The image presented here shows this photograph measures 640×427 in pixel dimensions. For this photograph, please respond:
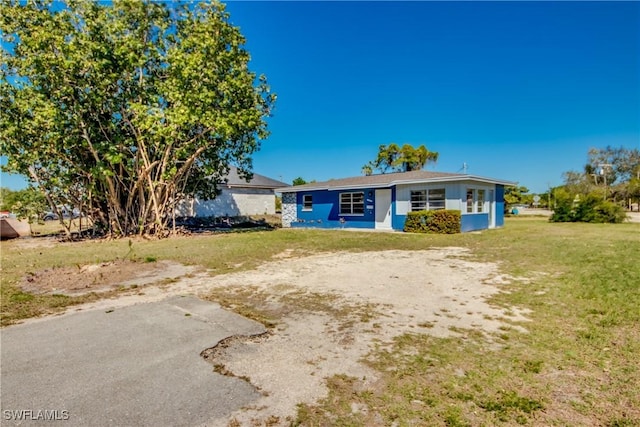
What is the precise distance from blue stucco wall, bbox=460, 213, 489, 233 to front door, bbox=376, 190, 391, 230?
150 inches

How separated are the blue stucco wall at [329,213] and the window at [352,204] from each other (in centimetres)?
20

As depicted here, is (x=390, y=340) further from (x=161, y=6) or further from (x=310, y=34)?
(x=310, y=34)

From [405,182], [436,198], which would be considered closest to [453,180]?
[436,198]

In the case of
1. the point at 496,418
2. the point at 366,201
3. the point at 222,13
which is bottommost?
the point at 496,418

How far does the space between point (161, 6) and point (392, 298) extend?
48.8ft

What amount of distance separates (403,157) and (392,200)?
853 inches

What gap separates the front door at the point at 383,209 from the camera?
1900 cm

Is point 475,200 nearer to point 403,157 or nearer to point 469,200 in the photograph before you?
point 469,200

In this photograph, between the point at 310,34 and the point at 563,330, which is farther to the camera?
the point at 310,34

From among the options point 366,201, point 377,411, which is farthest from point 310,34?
point 377,411

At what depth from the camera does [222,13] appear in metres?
14.4

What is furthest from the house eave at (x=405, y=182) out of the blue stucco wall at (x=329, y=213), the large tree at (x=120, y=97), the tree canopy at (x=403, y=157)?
the tree canopy at (x=403, y=157)

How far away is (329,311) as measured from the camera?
4762 millimetres

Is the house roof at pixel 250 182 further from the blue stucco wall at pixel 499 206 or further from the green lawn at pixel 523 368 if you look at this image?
the green lawn at pixel 523 368
